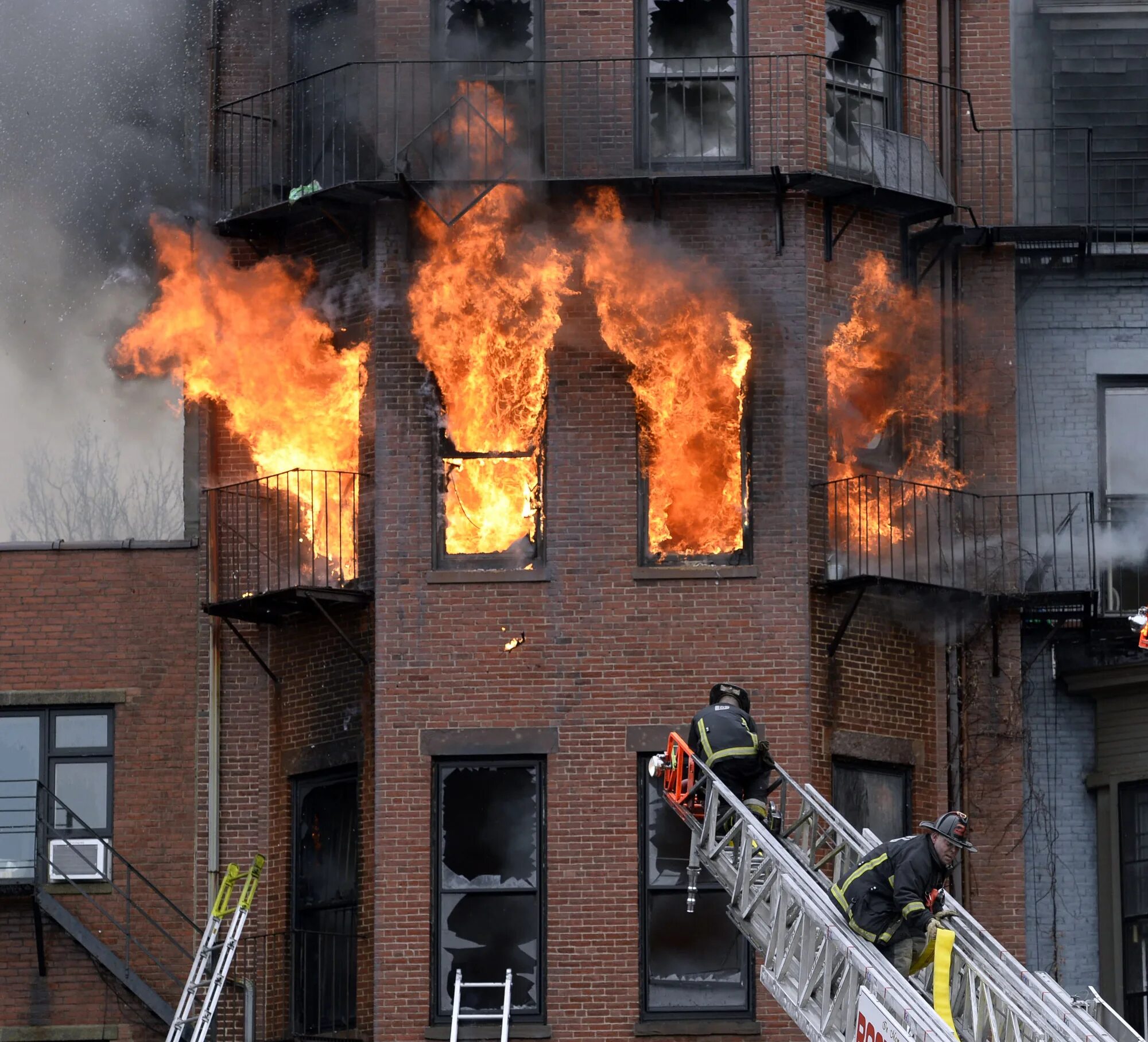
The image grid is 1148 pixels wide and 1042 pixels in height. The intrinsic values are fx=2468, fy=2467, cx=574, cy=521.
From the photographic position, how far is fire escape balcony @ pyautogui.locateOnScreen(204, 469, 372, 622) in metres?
22.0

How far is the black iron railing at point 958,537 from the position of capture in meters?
21.9

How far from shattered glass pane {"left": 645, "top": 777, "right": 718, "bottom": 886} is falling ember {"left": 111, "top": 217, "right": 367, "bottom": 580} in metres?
3.68

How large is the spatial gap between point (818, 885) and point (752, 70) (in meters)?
8.89

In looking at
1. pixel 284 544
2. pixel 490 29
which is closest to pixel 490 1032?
pixel 284 544

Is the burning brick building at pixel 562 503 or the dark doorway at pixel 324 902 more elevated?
the burning brick building at pixel 562 503

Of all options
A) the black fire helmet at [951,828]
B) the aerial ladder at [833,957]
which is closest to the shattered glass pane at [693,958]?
the aerial ladder at [833,957]

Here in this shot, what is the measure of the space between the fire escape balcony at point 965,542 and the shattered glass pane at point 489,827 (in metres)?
3.27

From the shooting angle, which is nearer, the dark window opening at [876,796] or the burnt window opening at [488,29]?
the dark window opening at [876,796]

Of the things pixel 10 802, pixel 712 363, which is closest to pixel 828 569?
pixel 712 363

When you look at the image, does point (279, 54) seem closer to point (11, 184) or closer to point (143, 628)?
point (11, 184)

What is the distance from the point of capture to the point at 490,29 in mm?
22812

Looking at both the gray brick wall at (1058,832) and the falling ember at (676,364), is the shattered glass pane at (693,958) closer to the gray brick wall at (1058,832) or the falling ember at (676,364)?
the gray brick wall at (1058,832)

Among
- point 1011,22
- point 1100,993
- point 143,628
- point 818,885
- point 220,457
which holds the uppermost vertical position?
point 1011,22

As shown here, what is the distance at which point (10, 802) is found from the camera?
2297 cm
